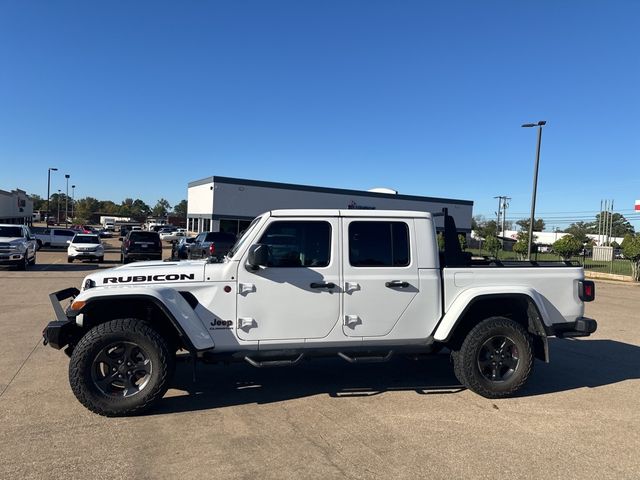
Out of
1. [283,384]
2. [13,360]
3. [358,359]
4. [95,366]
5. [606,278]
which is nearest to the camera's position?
[95,366]

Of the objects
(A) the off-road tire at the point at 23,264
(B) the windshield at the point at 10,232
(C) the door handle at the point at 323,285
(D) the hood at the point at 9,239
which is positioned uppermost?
(C) the door handle at the point at 323,285

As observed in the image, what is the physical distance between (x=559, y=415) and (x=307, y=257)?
9.51 ft

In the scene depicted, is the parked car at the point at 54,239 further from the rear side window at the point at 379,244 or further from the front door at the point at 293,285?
the rear side window at the point at 379,244

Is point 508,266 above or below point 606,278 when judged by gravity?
above

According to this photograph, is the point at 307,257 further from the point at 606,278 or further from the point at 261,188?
the point at 261,188

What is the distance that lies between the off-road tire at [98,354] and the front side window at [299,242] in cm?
140

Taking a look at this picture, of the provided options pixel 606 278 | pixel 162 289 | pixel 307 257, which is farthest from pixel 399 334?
pixel 606 278

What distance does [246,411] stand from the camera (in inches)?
186

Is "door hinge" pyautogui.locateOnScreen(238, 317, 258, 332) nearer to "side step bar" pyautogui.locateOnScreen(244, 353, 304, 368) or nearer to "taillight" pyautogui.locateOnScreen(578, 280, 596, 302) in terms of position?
"side step bar" pyautogui.locateOnScreen(244, 353, 304, 368)

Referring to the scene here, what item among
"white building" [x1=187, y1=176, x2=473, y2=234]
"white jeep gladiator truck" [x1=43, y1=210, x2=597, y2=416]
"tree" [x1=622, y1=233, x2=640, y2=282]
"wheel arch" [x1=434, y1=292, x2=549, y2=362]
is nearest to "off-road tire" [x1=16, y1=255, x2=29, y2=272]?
"white jeep gladiator truck" [x1=43, y1=210, x2=597, y2=416]

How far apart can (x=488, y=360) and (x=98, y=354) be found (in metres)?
3.91

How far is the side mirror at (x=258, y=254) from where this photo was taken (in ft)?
→ 15.0

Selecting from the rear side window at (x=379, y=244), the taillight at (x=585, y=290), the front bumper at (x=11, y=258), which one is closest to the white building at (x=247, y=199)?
the front bumper at (x=11, y=258)

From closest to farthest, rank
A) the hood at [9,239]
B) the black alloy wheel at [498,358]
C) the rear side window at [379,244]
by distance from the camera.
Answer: the rear side window at [379,244] → the black alloy wheel at [498,358] → the hood at [9,239]
